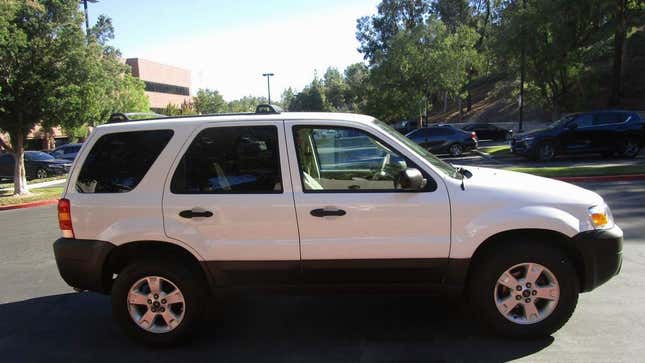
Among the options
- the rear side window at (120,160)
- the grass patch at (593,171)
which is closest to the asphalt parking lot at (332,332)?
the rear side window at (120,160)

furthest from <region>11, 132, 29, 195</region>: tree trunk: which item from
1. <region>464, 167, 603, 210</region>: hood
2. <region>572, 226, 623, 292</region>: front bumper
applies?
<region>572, 226, 623, 292</region>: front bumper

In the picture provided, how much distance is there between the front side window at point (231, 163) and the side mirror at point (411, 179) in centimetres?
96

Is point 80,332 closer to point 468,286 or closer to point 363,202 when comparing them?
point 363,202

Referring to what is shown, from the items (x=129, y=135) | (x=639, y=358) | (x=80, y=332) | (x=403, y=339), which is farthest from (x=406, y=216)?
(x=80, y=332)

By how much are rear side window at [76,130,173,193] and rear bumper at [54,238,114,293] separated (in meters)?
0.44

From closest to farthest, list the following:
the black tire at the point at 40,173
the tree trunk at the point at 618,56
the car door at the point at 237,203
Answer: the car door at the point at 237,203 < the black tire at the point at 40,173 < the tree trunk at the point at 618,56

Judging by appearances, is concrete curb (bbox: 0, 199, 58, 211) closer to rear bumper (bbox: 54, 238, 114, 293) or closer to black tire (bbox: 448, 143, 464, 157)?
rear bumper (bbox: 54, 238, 114, 293)

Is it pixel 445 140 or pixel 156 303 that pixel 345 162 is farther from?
pixel 445 140

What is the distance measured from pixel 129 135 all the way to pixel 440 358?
3084 mm

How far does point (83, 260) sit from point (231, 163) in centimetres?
146

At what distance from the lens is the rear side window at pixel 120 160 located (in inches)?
160

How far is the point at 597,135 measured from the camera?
56.9 ft

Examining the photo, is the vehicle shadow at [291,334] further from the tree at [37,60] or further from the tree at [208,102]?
the tree at [208,102]

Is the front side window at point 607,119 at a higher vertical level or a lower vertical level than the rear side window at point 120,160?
higher
